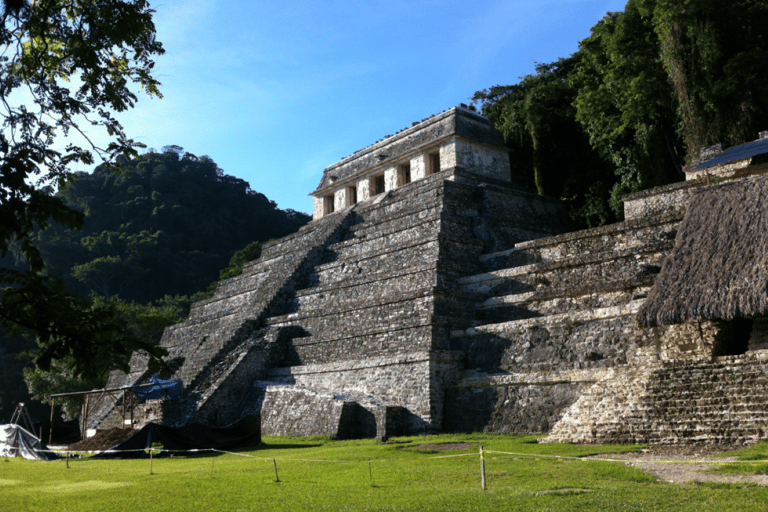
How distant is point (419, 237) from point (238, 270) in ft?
49.0

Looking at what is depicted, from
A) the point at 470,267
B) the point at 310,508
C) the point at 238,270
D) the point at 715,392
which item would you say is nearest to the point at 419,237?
the point at 470,267

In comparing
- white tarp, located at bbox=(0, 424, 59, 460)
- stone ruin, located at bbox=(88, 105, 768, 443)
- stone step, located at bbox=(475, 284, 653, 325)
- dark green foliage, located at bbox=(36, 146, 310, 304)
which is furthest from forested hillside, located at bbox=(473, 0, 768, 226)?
dark green foliage, located at bbox=(36, 146, 310, 304)

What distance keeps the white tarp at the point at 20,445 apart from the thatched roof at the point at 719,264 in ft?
42.1

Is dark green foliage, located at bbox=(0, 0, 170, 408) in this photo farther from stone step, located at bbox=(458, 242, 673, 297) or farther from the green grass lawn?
stone step, located at bbox=(458, 242, 673, 297)

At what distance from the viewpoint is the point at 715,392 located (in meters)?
9.26

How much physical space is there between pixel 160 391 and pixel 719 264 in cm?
1290

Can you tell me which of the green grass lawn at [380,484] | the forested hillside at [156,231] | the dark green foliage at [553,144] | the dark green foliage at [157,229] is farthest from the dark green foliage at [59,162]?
the dark green foliage at [157,229]

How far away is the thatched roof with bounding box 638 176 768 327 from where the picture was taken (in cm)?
988

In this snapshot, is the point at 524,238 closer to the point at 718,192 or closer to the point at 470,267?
the point at 470,267

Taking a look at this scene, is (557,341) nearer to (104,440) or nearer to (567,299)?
(567,299)

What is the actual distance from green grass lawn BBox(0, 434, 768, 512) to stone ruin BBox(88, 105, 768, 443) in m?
1.18

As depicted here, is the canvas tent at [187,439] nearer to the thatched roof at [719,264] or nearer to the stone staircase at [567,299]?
the stone staircase at [567,299]

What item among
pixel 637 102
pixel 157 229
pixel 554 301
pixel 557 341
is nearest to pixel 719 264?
pixel 557 341

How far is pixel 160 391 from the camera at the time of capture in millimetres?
16609
